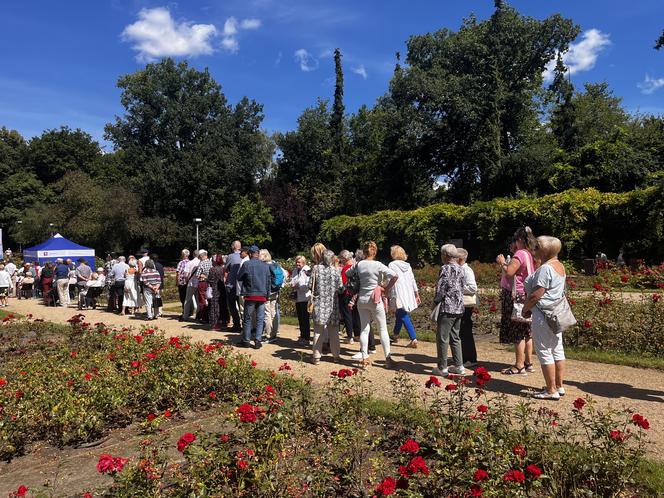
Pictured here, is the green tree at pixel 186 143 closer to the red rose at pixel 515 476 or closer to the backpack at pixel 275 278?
the backpack at pixel 275 278

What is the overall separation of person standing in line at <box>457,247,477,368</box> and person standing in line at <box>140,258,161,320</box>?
746cm

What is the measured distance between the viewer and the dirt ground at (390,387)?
3908 mm

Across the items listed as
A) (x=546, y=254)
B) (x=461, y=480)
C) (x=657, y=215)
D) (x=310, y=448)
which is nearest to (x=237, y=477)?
(x=310, y=448)

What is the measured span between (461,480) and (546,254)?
289 cm

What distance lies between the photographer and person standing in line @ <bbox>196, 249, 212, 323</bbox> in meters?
10.5

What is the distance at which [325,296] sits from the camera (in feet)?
23.0

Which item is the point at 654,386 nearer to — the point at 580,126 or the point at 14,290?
the point at 14,290

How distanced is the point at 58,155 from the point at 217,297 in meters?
56.3

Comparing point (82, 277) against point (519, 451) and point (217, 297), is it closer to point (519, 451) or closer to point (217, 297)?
point (217, 297)

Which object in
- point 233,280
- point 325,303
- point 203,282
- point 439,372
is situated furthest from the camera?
point 203,282

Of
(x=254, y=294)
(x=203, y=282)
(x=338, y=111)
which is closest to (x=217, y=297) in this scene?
(x=203, y=282)

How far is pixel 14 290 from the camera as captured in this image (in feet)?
69.8

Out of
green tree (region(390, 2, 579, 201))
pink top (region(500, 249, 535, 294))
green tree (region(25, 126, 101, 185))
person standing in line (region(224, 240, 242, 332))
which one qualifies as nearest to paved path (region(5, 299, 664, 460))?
person standing in line (region(224, 240, 242, 332))

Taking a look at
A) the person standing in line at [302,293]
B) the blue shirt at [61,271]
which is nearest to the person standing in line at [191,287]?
the person standing in line at [302,293]
